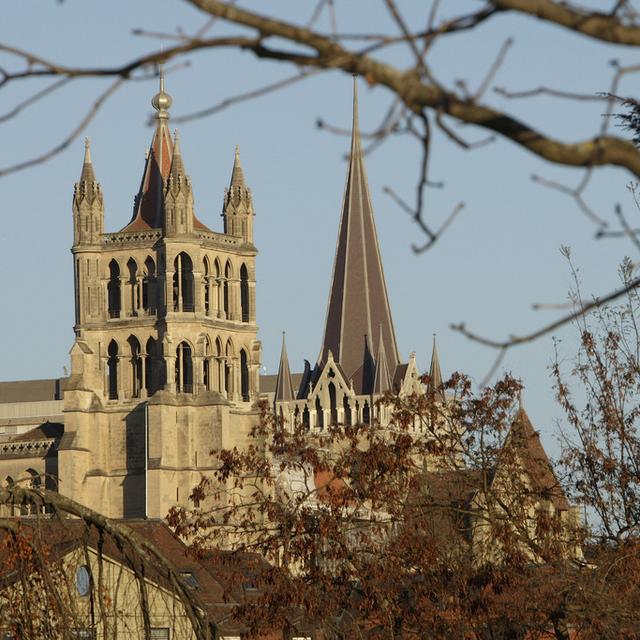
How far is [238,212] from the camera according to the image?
89875 mm

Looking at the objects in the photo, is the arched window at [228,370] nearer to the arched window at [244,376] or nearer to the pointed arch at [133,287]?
the arched window at [244,376]

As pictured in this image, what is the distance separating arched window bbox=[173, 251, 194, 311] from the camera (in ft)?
285

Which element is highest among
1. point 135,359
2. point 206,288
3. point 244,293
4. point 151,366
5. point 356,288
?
point 356,288

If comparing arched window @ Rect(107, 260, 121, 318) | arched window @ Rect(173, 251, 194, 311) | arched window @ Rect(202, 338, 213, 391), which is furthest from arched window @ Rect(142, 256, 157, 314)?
arched window @ Rect(202, 338, 213, 391)

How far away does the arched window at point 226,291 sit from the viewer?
3494 inches

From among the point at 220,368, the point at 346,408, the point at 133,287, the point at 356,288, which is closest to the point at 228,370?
the point at 220,368

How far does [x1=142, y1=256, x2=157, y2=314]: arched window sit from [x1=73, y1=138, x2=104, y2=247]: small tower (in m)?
2.62

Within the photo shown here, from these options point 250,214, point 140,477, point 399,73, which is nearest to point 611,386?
point 399,73

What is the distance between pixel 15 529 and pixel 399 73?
573cm

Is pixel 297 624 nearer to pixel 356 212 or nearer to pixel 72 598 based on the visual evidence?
pixel 72 598

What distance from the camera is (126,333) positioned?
87.0 m

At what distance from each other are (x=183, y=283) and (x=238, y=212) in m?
4.58

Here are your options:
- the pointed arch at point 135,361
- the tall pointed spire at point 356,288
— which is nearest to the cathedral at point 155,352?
the pointed arch at point 135,361

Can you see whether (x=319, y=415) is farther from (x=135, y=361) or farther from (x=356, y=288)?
(x=135, y=361)
